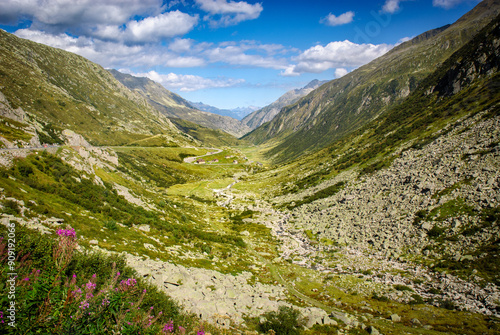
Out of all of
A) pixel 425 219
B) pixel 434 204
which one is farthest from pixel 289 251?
pixel 434 204

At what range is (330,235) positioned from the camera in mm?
45875

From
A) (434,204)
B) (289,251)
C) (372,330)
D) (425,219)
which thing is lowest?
(289,251)

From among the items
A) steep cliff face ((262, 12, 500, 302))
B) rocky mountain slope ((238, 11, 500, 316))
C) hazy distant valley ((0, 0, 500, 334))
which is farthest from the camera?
steep cliff face ((262, 12, 500, 302))

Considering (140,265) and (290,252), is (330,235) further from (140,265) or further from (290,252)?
(140,265)

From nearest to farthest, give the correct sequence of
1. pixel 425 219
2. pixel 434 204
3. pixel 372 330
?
pixel 372 330, pixel 425 219, pixel 434 204

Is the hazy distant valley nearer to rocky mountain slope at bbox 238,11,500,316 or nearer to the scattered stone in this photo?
the scattered stone

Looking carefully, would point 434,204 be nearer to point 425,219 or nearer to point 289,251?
point 425,219

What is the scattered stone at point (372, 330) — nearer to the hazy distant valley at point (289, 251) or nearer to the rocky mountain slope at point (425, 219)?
the hazy distant valley at point (289, 251)

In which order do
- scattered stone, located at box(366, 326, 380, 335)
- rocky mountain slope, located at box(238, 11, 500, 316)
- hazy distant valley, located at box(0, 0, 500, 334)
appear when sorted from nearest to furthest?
hazy distant valley, located at box(0, 0, 500, 334) < scattered stone, located at box(366, 326, 380, 335) < rocky mountain slope, located at box(238, 11, 500, 316)

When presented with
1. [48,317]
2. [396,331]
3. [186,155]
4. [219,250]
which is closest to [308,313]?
[396,331]

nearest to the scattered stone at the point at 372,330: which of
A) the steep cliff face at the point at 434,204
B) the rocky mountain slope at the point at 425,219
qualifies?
the rocky mountain slope at the point at 425,219

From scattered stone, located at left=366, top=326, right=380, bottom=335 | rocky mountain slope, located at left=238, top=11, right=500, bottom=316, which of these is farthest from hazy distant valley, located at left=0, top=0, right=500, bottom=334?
rocky mountain slope, located at left=238, top=11, right=500, bottom=316

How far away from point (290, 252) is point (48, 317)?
41574mm

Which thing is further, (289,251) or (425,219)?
(289,251)
